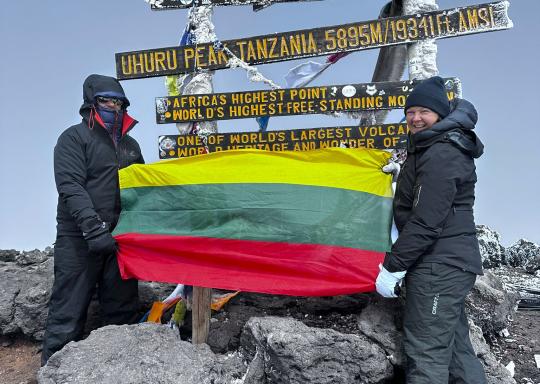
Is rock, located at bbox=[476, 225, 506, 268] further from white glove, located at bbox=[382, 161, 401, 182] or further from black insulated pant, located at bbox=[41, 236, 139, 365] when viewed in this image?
black insulated pant, located at bbox=[41, 236, 139, 365]

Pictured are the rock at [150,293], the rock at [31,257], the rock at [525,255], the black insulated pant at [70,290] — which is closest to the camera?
the black insulated pant at [70,290]

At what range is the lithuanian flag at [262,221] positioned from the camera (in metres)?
4.28

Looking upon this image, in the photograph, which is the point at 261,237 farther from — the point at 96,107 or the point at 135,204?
the point at 96,107

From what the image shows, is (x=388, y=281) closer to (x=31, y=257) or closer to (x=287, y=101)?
(x=287, y=101)

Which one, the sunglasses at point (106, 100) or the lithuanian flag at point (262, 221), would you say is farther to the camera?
the sunglasses at point (106, 100)

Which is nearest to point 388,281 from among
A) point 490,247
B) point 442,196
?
point 442,196

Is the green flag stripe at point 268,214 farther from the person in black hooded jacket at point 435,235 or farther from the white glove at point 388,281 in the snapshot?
the person in black hooded jacket at point 435,235

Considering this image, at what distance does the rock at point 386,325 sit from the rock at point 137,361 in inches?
45.6

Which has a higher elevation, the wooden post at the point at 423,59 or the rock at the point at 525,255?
the wooden post at the point at 423,59

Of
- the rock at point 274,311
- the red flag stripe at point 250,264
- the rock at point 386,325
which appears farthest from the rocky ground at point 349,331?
the red flag stripe at point 250,264

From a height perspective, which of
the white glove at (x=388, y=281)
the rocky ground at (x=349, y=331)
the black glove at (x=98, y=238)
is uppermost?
the black glove at (x=98, y=238)

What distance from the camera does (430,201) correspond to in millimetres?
3617

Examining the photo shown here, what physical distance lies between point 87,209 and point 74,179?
1.20 ft

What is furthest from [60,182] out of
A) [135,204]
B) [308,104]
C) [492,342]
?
[492,342]
